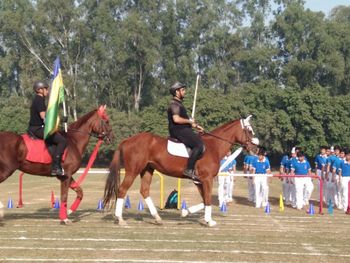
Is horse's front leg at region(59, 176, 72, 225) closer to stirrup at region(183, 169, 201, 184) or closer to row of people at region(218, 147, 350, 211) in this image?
stirrup at region(183, 169, 201, 184)

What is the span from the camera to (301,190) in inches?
771

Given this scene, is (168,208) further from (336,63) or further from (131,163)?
(336,63)

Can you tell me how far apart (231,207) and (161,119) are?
43350 millimetres

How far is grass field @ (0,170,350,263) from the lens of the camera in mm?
10172

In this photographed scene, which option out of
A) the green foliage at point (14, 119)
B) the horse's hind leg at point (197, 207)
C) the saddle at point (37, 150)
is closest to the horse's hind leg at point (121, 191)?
the horse's hind leg at point (197, 207)

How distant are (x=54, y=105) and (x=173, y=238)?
423cm

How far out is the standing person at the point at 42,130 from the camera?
532 inches

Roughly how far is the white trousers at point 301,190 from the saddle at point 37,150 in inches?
369

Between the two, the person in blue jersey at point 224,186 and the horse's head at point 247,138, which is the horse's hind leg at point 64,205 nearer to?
the horse's head at point 247,138

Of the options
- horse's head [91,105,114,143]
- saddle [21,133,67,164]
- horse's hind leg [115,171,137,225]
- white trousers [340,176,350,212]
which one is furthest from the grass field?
white trousers [340,176,350,212]

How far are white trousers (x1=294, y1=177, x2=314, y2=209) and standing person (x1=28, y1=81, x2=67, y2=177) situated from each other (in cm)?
900

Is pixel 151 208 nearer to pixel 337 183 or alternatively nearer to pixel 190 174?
pixel 190 174

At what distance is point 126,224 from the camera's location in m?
13.8

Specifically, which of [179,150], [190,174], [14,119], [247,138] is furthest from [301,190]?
[14,119]
